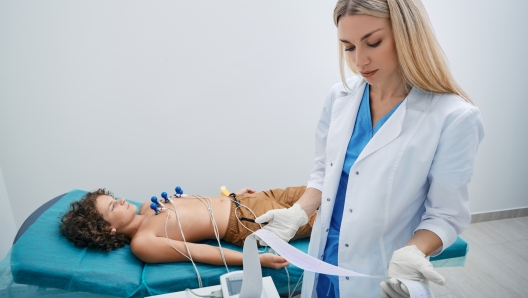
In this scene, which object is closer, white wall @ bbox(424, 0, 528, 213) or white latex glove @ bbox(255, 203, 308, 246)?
white latex glove @ bbox(255, 203, 308, 246)

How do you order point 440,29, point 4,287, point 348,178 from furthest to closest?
point 440,29, point 4,287, point 348,178

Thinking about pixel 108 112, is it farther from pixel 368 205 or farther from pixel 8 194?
pixel 368 205

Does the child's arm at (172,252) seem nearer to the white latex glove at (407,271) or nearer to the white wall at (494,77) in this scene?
the white latex glove at (407,271)

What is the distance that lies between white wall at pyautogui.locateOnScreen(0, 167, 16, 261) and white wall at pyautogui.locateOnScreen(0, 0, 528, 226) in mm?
54

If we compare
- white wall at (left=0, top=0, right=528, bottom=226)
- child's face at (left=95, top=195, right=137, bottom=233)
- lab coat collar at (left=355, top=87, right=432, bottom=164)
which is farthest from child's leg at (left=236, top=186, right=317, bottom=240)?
lab coat collar at (left=355, top=87, right=432, bottom=164)

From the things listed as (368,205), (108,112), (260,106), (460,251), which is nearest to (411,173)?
(368,205)

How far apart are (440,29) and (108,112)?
2122 millimetres

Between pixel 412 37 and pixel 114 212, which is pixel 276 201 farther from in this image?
pixel 412 37

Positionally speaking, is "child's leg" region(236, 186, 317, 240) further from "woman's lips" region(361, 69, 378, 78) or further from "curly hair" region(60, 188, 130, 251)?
"woman's lips" region(361, 69, 378, 78)

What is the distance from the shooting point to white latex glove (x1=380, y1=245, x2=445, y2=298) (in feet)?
2.82

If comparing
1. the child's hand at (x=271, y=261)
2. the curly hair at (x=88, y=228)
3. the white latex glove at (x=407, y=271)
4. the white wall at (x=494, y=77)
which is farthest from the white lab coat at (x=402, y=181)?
the white wall at (x=494, y=77)

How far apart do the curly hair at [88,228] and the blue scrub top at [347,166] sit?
102 centimetres

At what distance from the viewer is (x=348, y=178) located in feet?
3.58

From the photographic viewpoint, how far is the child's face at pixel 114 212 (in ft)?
5.84
